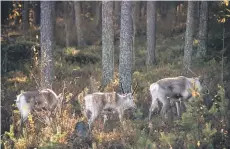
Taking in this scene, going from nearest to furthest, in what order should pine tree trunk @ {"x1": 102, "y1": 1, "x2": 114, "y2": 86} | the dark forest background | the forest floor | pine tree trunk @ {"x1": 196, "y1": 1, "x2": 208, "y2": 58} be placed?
the dark forest background
the forest floor
pine tree trunk @ {"x1": 102, "y1": 1, "x2": 114, "y2": 86}
pine tree trunk @ {"x1": 196, "y1": 1, "x2": 208, "y2": 58}

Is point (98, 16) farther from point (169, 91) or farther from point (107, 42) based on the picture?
point (169, 91)

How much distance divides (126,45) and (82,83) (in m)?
2.95

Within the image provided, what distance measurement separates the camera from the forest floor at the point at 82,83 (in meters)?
10.3

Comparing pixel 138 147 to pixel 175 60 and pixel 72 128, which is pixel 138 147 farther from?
pixel 175 60

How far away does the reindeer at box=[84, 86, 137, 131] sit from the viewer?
11594 millimetres

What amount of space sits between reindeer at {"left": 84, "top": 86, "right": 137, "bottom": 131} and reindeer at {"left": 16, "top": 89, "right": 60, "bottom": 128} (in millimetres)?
1179

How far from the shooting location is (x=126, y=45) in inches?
553

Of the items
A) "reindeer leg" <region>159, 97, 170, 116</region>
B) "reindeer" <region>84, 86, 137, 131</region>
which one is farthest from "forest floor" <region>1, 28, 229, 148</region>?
"reindeer" <region>84, 86, 137, 131</region>

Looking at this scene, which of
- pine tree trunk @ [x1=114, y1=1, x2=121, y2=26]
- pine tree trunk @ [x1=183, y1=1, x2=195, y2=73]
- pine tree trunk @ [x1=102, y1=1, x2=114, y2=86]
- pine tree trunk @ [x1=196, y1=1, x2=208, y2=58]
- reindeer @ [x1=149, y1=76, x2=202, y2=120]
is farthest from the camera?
pine tree trunk @ [x1=114, y1=1, x2=121, y2=26]

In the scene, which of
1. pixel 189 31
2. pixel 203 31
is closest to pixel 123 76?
pixel 189 31

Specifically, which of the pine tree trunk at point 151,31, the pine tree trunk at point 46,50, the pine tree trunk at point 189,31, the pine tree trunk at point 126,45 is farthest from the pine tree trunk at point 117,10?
the pine tree trunk at point 126,45

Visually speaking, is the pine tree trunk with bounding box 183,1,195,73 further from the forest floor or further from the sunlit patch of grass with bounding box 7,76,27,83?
the sunlit patch of grass with bounding box 7,76,27,83

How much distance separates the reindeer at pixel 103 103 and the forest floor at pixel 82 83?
385 millimetres

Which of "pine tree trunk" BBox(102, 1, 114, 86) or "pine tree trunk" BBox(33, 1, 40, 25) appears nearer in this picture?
"pine tree trunk" BBox(102, 1, 114, 86)
